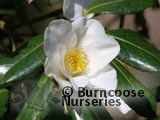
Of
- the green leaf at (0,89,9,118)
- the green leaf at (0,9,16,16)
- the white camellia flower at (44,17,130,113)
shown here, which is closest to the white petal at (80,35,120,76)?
the white camellia flower at (44,17,130,113)

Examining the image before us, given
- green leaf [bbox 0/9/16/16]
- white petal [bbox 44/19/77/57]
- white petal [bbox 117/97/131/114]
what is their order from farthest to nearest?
green leaf [bbox 0/9/16/16] < white petal [bbox 117/97/131/114] < white petal [bbox 44/19/77/57]

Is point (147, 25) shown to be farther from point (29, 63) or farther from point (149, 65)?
point (29, 63)

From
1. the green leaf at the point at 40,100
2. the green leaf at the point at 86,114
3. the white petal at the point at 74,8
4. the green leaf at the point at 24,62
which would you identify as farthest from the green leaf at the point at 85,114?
the white petal at the point at 74,8

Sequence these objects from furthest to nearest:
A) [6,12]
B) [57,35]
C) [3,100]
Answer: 1. [6,12]
2. [3,100]
3. [57,35]

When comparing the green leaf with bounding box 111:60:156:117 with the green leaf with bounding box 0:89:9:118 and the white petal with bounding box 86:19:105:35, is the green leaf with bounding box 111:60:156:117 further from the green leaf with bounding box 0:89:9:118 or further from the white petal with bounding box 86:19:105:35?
the green leaf with bounding box 0:89:9:118

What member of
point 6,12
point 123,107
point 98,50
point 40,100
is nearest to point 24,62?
point 40,100

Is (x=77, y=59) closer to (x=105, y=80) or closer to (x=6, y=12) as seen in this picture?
(x=105, y=80)
